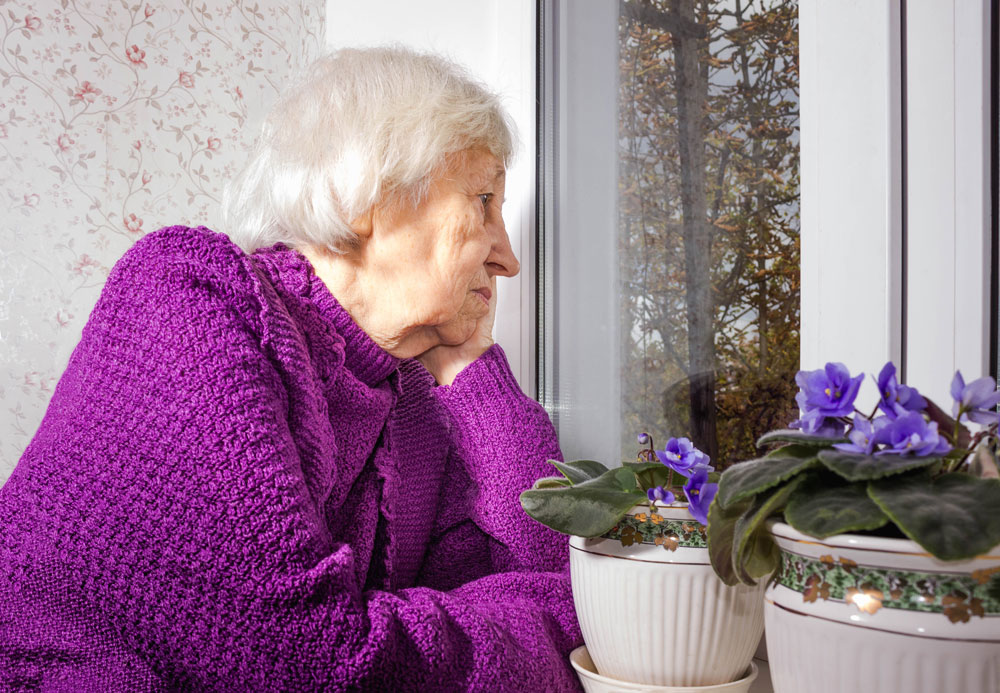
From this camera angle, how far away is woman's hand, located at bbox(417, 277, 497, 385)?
49.4 inches

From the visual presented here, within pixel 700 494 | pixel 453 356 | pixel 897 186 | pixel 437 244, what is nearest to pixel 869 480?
pixel 700 494

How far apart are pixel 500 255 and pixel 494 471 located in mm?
316

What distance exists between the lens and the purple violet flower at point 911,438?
20.1 inches

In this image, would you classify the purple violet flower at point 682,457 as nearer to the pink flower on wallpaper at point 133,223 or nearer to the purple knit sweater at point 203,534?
the purple knit sweater at point 203,534

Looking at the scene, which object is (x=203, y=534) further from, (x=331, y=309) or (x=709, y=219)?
(x=709, y=219)

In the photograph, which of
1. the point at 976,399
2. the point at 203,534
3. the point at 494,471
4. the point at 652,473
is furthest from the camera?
the point at 494,471

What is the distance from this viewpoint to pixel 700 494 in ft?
2.38

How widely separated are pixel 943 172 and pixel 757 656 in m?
0.61

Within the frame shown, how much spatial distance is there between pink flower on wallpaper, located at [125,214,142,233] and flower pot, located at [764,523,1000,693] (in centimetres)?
179

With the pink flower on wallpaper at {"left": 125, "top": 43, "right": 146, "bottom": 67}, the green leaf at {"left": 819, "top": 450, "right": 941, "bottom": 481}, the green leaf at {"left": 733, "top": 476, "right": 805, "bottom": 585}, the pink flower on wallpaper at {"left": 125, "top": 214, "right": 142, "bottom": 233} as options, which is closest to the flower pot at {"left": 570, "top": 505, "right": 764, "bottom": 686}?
the green leaf at {"left": 733, "top": 476, "right": 805, "bottom": 585}

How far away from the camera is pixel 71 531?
76 cm

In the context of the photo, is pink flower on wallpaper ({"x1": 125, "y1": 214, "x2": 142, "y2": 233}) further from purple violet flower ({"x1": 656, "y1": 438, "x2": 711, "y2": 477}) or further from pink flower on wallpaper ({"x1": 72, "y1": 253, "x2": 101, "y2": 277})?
purple violet flower ({"x1": 656, "y1": 438, "x2": 711, "y2": 477})

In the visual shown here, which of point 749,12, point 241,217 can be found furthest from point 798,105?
point 241,217

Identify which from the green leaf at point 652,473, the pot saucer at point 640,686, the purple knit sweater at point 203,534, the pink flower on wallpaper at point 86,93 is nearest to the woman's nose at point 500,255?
the purple knit sweater at point 203,534
